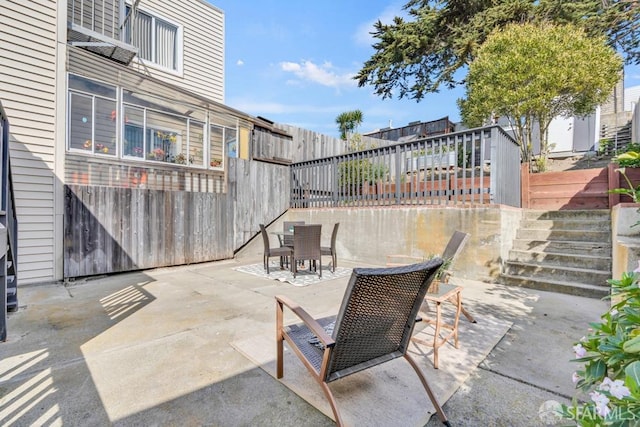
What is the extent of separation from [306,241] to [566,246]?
4349mm

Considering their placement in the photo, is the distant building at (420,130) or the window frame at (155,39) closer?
the window frame at (155,39)

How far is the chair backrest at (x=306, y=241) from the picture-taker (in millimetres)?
5090

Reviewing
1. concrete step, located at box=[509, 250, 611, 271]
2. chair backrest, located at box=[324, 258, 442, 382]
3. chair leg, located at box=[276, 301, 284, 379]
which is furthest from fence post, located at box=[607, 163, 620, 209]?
chair leg, located at box=[276, 301, 284, 379]

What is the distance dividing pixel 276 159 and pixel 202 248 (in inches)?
136

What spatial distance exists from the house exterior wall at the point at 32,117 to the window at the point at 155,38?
2.78 metres

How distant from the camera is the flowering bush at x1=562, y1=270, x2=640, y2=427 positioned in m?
0.69

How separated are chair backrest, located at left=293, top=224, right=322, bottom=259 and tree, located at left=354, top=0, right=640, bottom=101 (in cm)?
806

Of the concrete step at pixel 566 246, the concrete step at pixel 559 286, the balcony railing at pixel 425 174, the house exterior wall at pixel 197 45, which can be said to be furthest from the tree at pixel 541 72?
the house exterior wall at pixel 197 45

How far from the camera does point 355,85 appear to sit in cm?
1168

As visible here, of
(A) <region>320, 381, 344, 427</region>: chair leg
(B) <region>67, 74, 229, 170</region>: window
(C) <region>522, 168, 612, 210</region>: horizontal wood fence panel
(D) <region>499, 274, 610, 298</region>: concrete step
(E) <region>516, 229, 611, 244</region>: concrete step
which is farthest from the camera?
(C) <region>522, 168, 612, 210</region>: horizontal wood fence panel

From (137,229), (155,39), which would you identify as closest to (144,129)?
(137,229)

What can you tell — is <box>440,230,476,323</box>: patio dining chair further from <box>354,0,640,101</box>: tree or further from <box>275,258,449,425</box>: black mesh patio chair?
<box>354,0,640,101</box>: tree

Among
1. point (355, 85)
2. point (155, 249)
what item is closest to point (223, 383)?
point (155, 249)

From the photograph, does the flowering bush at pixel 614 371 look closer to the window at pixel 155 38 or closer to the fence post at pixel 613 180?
the fence post at pixel 613 180
